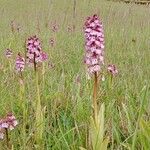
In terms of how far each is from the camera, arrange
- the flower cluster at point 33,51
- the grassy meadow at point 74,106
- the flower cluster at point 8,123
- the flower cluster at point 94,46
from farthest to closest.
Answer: the flower cluster at point 33,51 → the grassy meadow at point 74,106 → the flower cluster at point 8,123 → the flower cluster at point 94,46

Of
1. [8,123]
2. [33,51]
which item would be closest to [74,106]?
[33,51]

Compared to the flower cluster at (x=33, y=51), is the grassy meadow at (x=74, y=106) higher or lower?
lower

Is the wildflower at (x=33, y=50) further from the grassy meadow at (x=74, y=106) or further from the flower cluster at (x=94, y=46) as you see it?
the flower cluster at (x=94, y=46)

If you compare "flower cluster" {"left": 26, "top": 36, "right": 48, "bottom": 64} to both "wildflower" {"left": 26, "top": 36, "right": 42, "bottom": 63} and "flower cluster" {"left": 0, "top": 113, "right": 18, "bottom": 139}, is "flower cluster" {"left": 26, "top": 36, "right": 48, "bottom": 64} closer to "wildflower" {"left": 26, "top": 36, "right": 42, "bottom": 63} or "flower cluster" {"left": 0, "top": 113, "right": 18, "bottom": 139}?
"wildflower" {"left": 26, "top": 36, "right": 42, "bottom": 63}

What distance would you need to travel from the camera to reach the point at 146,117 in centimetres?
236

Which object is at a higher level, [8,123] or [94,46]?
[94,46]

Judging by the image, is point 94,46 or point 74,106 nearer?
point 94,46

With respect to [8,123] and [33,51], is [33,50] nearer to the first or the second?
[33,51]

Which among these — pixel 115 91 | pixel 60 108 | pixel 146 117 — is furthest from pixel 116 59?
pixel 146 117

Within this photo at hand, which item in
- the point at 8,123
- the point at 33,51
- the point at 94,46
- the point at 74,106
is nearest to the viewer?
the point at 94,46

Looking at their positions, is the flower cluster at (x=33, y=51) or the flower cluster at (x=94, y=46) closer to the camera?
the flower cluster at (x=94, y=46)

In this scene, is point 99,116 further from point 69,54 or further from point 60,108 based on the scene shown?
point 69,54

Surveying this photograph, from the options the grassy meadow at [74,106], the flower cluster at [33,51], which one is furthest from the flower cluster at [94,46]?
the flower cluster at [33,51]

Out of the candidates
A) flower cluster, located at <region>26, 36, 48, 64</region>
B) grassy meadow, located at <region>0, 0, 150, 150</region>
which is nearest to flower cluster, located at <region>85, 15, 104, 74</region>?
grassy meadow, located at <region>0, 0, 150, 150</region>
